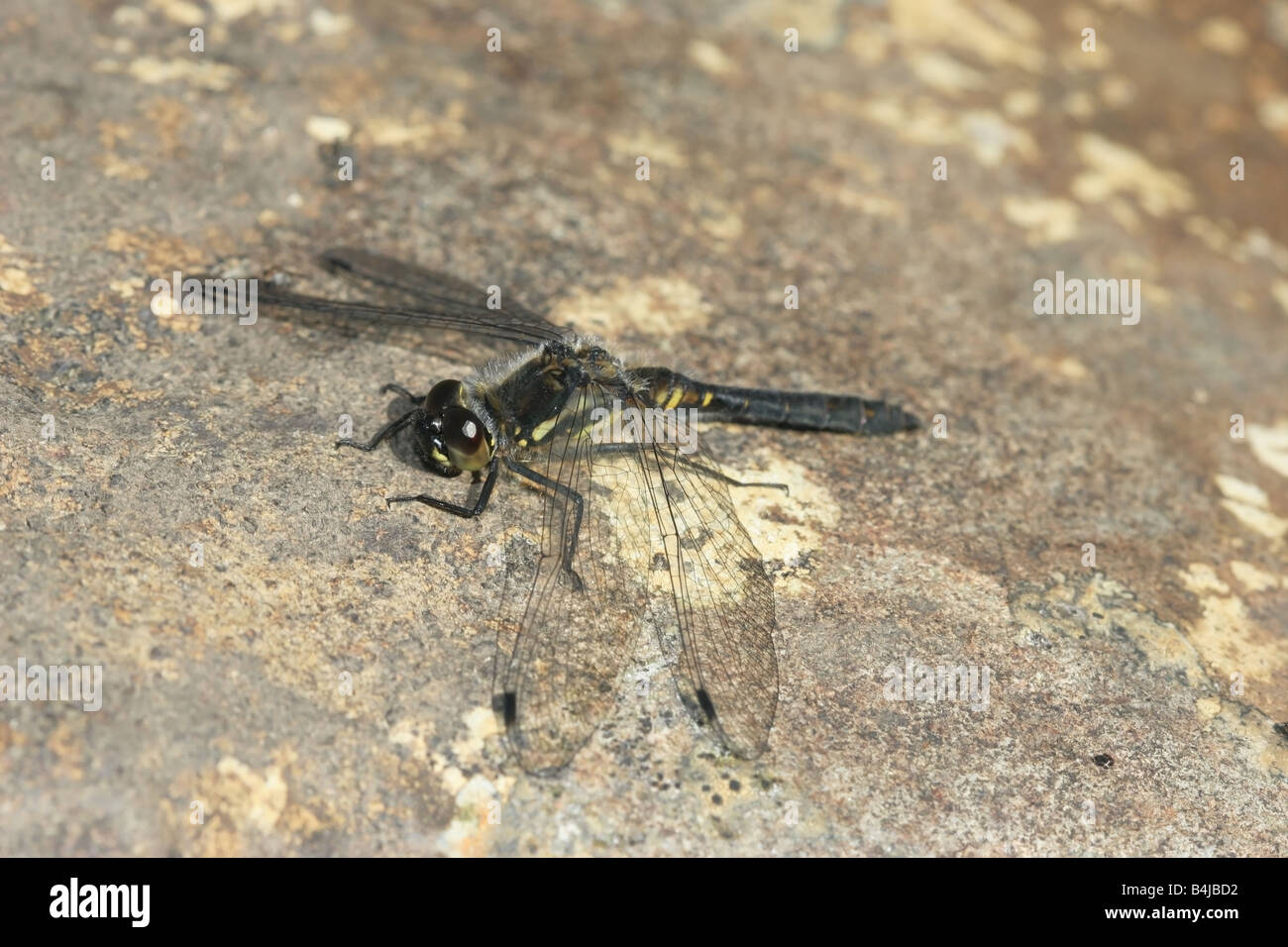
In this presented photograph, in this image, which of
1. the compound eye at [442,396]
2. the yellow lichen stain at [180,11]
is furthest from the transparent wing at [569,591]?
the yellow lichen stain at [180,11]

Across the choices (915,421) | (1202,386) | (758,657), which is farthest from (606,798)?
(1202,386)

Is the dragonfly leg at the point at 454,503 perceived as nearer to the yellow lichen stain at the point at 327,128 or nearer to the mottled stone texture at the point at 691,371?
the mottled stone texture at the point at 691,371

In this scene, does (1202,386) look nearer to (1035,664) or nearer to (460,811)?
(1035,664)

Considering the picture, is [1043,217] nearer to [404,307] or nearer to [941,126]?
[941,126]

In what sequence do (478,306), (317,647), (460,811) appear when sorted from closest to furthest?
(460,811) < (317,647) < (478,306)

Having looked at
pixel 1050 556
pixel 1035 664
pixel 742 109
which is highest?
pixel 742 109

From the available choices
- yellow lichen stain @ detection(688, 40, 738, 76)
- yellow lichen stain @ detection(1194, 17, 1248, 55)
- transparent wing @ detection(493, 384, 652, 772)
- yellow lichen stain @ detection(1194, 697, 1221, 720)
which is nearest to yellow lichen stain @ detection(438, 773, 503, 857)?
transparent wing @ detection(493, 384, 652, 772)

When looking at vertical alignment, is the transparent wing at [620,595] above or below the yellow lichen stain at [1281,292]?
below
